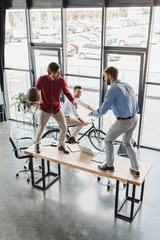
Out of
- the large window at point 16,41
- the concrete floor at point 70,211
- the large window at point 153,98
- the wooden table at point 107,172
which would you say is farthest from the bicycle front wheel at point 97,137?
the large window at point 16,41

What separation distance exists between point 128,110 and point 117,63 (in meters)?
2.73

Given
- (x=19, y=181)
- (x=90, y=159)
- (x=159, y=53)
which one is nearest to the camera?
(x=90, y=159)

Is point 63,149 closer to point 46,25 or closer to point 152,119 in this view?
point 152,119

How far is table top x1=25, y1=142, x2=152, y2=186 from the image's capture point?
3.66 m

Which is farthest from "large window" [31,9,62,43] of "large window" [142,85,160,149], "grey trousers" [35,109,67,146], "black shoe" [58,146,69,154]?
"black shoe" [58,146,69,154]

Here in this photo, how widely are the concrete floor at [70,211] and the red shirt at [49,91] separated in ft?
4.66

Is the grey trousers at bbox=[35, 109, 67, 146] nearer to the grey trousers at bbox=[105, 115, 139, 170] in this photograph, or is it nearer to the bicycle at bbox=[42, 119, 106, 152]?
the grey trousers at bbox=[105, 115, 139, 170]

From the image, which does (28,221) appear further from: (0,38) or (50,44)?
(0,38)

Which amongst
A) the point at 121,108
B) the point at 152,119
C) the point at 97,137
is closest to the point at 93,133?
the point at 97,137

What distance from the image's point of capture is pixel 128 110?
11.1 ft

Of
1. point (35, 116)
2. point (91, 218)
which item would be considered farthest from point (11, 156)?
point (91, 218)

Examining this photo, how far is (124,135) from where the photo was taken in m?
3.67

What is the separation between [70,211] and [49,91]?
1.85m

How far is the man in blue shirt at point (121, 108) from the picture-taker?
3.36 m
